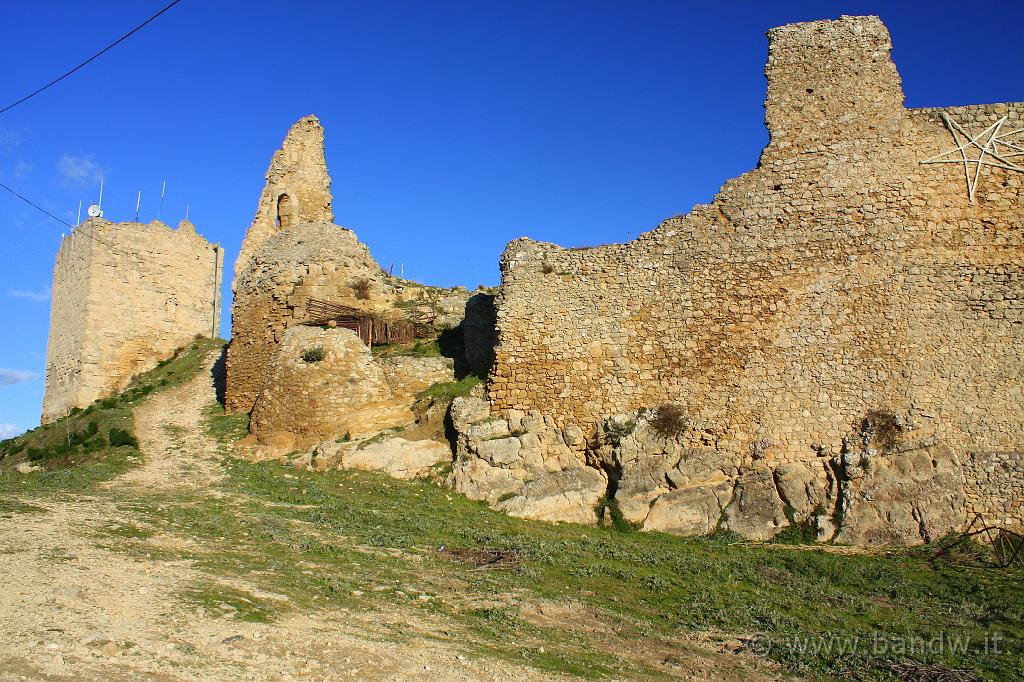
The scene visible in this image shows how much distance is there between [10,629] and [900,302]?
13.1 meters

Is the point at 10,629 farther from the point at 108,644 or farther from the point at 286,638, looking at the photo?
the point at 286,638

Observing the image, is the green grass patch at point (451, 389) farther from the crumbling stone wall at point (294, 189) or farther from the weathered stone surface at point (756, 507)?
the crumbling stone wall at point (294, 189)

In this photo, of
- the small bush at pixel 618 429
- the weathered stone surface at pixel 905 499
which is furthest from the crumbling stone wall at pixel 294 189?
the weathered stone surface at pixel 905 499

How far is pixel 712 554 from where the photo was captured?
471 inches

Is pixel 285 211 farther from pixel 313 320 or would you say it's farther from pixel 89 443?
pixel 89 443

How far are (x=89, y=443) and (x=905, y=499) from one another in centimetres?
1527

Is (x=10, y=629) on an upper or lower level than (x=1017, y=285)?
lower

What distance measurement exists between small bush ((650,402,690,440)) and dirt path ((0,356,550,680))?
730 cm

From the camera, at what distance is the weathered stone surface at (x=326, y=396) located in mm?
16438

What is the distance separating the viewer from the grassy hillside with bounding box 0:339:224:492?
14.6 m

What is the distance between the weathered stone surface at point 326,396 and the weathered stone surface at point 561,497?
11.7 ft

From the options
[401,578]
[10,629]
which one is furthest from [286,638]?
[401,578]

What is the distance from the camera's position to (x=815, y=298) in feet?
47.3

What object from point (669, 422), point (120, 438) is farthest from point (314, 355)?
point (669, 422)
